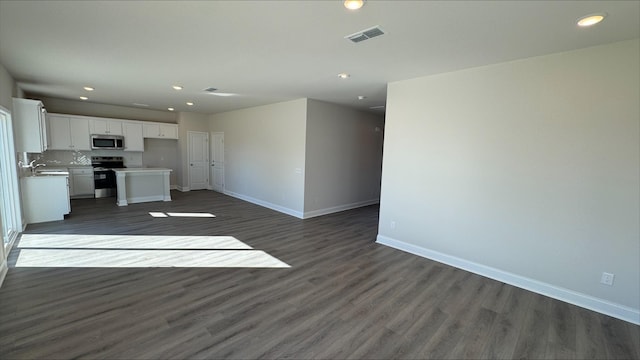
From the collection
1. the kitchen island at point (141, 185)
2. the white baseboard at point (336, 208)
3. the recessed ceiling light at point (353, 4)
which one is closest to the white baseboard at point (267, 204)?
the white baseboard at point (336, 208)

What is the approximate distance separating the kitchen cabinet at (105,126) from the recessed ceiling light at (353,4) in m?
8.25

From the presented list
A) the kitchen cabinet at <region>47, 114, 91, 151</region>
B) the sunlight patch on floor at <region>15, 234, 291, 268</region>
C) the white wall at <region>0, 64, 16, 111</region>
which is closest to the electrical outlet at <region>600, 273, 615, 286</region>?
the sunlight patch on floor at <region>15, 234, 291, 268</region>

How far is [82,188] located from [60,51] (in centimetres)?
557

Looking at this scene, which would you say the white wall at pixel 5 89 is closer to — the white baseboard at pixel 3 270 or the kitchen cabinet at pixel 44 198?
the kitchen cabinet at pixel 44 198

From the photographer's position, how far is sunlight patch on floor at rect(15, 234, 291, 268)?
11.5 ft

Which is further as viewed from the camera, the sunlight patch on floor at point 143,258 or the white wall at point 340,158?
the white wall at point 340,158

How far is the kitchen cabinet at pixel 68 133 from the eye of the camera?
682 cm

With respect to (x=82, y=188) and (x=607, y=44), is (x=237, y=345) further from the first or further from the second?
(x=82, y=188)

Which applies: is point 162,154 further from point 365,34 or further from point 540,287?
point 540,287

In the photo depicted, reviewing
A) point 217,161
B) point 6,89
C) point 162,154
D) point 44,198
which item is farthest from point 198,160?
point 6,89

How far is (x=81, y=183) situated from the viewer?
7254 mm

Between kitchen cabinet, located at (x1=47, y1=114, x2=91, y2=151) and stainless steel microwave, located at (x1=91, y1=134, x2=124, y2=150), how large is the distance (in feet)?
0.48

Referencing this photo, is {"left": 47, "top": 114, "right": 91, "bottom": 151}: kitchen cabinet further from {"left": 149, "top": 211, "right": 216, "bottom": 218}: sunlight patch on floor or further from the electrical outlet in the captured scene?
the electrical outlet

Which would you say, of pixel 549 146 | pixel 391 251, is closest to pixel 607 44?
pixel 549 146
